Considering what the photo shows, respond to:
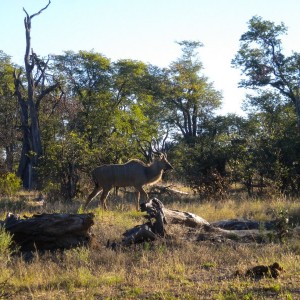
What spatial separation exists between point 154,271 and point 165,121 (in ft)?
132

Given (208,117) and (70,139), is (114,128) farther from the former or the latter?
(70,139)

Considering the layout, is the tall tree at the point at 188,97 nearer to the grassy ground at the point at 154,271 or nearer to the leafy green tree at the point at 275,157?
the leafy green tree at the point at 275,157

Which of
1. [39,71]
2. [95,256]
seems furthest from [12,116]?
[95,256]

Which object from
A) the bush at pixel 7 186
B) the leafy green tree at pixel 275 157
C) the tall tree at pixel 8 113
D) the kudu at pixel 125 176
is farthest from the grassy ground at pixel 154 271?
the tall tree at pixel 8 113

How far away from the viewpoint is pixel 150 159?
73.8 ft

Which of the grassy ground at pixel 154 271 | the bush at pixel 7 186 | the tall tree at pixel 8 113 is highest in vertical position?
the tall tree at pixel 8 113

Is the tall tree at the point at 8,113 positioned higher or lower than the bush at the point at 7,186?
higher

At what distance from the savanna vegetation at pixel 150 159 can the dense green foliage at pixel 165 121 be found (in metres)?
0.07

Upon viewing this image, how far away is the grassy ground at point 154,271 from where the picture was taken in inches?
289

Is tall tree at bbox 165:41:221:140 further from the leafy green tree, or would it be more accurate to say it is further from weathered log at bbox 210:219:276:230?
weathered log at bbox 210:219:276:230

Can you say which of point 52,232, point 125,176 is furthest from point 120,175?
point 52,232

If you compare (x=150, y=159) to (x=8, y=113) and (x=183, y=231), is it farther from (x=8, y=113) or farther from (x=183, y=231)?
(x=8, y=113)

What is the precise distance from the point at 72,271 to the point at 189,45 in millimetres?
42762

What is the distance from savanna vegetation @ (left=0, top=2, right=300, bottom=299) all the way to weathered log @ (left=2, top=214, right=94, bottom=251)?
1.16 feet
